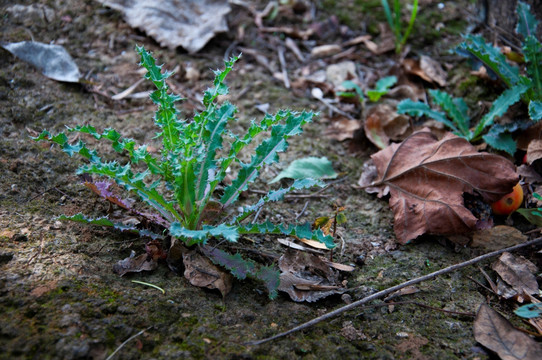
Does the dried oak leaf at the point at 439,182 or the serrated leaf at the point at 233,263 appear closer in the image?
the serrated leaf at the point at 233,263

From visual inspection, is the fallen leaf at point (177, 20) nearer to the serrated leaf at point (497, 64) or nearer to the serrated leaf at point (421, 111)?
the serrated leaf at point (421, 111)

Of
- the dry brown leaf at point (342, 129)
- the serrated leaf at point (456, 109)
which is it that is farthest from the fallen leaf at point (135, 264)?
the serrated leaf at point (456, 109)

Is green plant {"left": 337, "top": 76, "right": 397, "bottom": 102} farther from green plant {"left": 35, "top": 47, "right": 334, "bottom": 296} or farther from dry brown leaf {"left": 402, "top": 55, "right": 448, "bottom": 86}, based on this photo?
green plant {"left": 35, "top": 47, "right": 334, "bottom": 296}

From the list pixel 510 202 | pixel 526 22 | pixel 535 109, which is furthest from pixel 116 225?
pixel 526 22


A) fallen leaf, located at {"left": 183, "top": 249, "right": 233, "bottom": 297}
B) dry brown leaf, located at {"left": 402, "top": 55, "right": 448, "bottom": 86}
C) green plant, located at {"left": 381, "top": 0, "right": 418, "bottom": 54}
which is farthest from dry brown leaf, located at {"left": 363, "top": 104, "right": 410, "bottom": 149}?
fallen leaf, located at {"left": 183, "top": 249, "right": 233, "bottom": 297}

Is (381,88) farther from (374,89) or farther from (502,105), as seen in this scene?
(502,105)

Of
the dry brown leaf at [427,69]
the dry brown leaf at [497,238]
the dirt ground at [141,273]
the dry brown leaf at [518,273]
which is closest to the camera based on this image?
the dirt ground at [141,273]

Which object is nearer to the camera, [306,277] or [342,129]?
[306,277]

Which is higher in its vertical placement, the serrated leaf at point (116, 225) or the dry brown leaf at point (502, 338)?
the dry brown leaf at point (502, 338)
